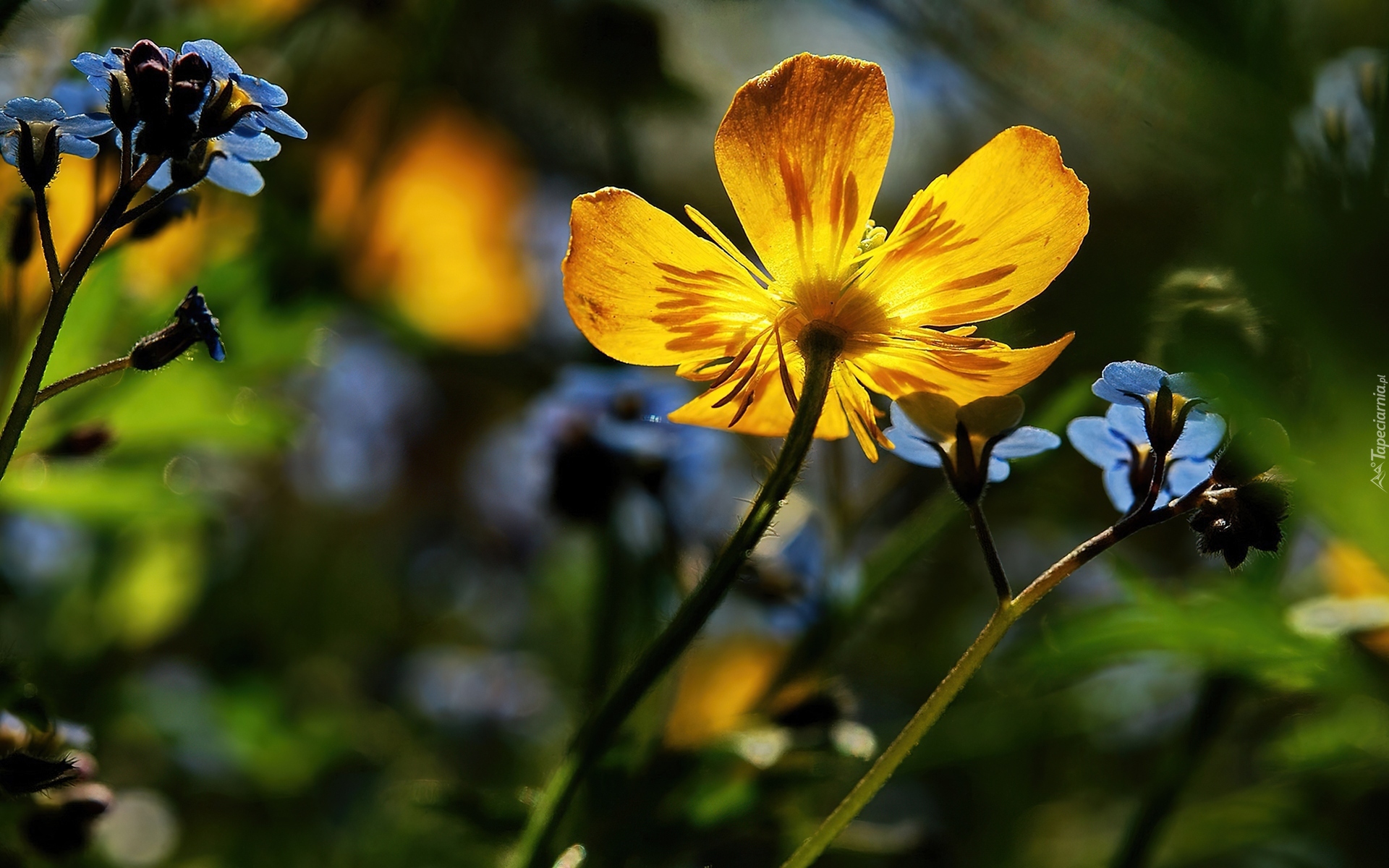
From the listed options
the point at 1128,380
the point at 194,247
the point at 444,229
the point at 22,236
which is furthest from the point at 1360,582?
the point at 444,229

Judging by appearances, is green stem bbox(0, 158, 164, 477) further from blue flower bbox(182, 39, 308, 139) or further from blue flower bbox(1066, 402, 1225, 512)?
blue flower bbox(1066, 402, 1225, 512)

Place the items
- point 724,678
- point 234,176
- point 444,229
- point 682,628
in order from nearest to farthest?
point 682,628
point 234,176
point 724,678
point 444,229

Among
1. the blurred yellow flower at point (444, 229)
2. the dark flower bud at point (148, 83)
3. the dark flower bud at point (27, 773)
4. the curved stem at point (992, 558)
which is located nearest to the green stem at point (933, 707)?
the curved stem at point (992, 558)

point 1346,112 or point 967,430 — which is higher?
point 1346,112

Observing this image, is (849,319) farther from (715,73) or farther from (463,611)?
(463,611)

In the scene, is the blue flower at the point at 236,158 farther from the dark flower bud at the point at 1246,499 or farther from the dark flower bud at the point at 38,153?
the dark flower bud at the point at 1246,499

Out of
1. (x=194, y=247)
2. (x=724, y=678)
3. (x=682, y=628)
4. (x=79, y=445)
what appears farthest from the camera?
(x=724, y=678)

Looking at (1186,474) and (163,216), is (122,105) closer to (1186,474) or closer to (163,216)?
(163,216)
